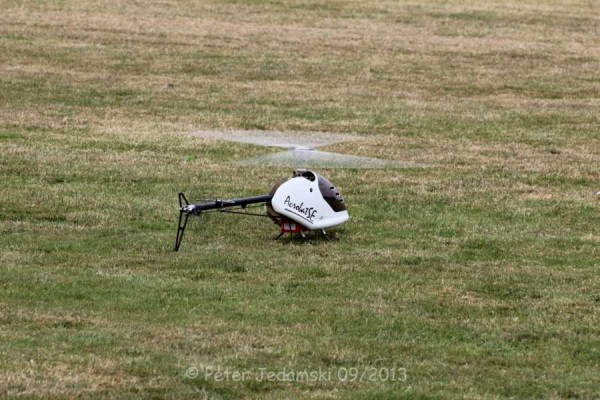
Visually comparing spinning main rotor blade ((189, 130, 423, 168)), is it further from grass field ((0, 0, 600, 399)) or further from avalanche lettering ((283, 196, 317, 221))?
avalanche lettering ((283, 196, 317, 221))

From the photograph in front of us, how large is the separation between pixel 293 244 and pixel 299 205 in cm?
41

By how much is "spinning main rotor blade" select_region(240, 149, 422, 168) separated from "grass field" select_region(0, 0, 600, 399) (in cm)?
39

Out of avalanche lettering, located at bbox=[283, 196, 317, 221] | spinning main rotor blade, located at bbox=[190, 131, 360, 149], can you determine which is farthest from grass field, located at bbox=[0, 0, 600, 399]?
spinning main rotor blade, located at bbox=[190, 131, 360, 149]

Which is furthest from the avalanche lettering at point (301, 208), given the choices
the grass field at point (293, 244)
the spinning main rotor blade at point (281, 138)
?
the spinning main rotor blade at point (281, 138)

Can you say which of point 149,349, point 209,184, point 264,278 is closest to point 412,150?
point 209,184

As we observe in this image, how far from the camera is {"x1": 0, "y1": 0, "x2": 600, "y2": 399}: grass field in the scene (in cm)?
720

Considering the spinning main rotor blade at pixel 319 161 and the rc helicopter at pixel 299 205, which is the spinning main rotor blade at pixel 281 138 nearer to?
the spinning main rotor blade at pixel 319 161

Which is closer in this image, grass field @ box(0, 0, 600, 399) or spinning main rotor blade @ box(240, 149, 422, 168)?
grass field @ box(0, 0, 600, 399)

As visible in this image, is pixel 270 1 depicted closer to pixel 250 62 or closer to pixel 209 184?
pixel 250 62

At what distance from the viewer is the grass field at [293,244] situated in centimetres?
720

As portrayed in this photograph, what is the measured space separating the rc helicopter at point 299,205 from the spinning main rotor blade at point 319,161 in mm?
4101

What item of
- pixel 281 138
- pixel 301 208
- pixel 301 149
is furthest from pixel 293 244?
pixel 281 138

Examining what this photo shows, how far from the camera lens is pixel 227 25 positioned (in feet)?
102

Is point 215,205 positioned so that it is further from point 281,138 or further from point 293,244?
point 281,138
